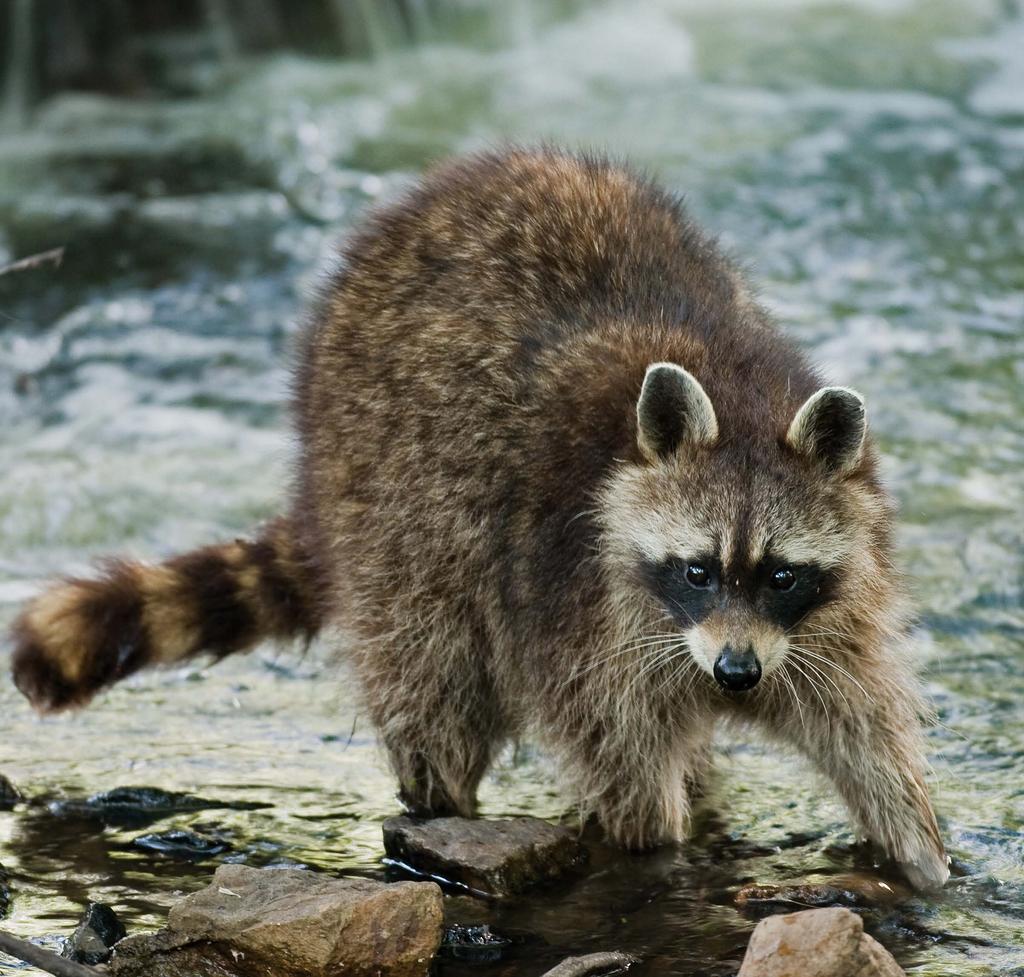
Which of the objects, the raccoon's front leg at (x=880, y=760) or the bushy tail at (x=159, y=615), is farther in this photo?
the bushy tail at (x=159, y=615)

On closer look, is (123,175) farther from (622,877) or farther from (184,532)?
(622,877)

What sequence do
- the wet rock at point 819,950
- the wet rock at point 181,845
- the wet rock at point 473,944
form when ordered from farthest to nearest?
1. the wet rock at point 181,845
2. the wet rock at point 473,944
3. the wet rock at point 819,950

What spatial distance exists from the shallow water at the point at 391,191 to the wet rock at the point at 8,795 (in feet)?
0.13

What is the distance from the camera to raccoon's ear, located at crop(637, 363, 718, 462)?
10.9 feet

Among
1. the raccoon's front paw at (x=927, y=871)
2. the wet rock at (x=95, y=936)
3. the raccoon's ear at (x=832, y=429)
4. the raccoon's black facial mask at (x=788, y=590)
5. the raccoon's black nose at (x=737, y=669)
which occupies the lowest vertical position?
the raccoon's front paw at (x=927, y=871)

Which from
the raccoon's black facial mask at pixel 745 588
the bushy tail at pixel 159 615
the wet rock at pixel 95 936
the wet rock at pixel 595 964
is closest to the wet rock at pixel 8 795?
the bushy tail at pixel 159 615

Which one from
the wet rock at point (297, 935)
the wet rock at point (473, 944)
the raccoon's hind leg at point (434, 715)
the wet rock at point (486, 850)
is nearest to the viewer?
the wet rock at point (297, 935)

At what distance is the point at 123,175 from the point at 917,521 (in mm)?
4819

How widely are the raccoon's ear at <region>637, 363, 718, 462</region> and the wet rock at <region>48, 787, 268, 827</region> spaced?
1140 millimetres

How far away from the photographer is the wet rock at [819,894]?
3.30 metres

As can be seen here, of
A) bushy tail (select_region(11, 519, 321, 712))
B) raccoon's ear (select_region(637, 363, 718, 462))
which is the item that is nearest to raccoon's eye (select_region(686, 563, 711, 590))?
raccoon's ear (select_region(637, 363, 718, 462))

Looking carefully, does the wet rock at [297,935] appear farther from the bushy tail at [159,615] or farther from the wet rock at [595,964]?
the bushy tail at [159,615]

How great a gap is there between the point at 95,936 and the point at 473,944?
2.12 ft

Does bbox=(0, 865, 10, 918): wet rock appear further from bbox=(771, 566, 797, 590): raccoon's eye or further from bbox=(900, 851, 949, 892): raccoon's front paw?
bbox=(900, 851, 949, 892): raccoon's front paw
